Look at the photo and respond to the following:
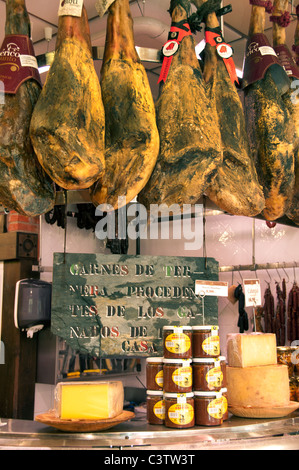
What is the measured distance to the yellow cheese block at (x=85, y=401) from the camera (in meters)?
1.99

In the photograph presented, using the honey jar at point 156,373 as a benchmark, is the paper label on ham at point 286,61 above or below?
above

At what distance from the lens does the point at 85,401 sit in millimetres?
2018

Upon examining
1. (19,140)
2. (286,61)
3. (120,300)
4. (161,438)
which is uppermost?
(286,61)

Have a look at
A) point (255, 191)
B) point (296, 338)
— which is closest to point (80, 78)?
point (255, 191)

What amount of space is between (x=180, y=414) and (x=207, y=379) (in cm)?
18

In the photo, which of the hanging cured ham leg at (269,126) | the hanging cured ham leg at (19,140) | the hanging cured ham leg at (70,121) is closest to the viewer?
the hanging cured ham leg at (70,121)

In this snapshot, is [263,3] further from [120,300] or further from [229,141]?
[120,300]

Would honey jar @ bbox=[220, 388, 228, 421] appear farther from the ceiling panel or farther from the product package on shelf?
the ceiling panel

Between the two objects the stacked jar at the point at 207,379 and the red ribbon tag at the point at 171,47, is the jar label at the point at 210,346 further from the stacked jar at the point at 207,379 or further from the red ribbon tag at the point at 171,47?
the red ribbon tag at the point at 171,47

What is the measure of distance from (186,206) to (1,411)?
4662mm

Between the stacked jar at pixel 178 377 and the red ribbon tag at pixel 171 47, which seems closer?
the red ribbon tag at pixel 171 47

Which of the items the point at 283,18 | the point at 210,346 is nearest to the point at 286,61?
the point at 283,18

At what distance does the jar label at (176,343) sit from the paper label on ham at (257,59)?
3.41 ft

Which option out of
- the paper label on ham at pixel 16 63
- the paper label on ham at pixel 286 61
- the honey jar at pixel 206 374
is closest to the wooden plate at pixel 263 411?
the honey jar at pixel 206 374
